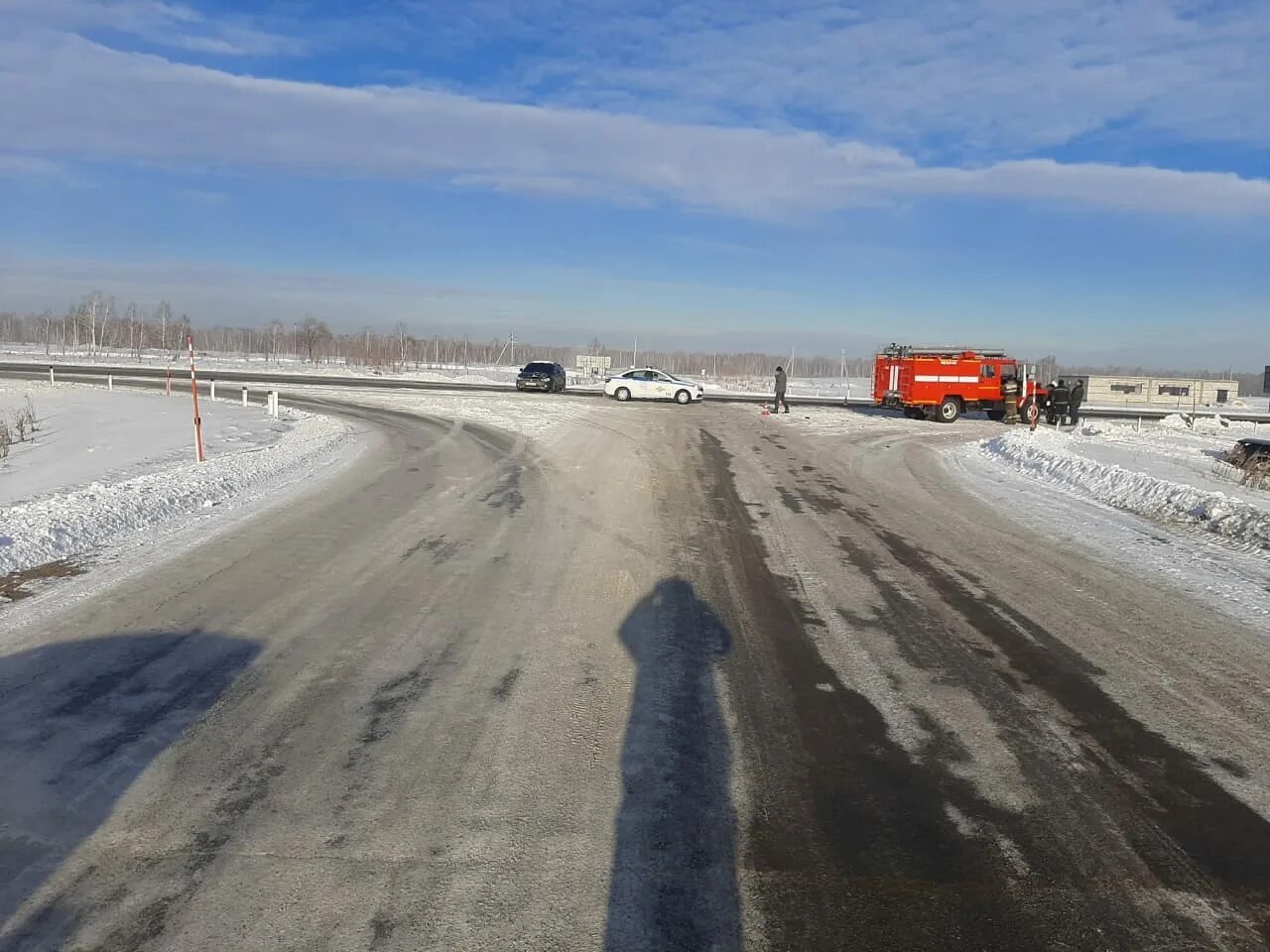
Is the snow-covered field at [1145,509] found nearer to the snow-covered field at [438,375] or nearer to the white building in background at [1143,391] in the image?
the snow-covered field at [438,375]

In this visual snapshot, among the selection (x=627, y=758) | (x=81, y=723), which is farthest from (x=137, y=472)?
(x=627, y=758)

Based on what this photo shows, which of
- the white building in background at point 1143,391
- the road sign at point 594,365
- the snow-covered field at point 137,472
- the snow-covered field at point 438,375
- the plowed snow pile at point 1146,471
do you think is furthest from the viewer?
the road sign at point 594,365

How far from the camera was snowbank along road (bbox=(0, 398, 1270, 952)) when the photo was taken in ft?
10.7

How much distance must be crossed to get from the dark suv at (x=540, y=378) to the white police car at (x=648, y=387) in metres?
5.19

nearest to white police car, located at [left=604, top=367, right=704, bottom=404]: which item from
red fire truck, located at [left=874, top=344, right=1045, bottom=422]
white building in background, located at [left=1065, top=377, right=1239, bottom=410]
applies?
red fire truck, located at [left=874, top=344, right=1045, bottom=422]

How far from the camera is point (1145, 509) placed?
1333 cm

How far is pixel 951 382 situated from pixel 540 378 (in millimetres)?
19566

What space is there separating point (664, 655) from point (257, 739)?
2738mm

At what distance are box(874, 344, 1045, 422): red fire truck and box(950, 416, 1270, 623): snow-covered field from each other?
783 cm

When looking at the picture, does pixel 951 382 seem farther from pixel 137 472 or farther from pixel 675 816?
pixel 675 816

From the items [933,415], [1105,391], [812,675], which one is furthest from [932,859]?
[1105,391]

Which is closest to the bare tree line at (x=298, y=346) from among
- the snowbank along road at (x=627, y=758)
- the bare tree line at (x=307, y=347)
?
the bare tree line at (x=307, y=347)

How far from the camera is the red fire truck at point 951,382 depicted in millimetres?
31703

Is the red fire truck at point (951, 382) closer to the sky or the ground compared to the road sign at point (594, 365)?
closer to the ground
